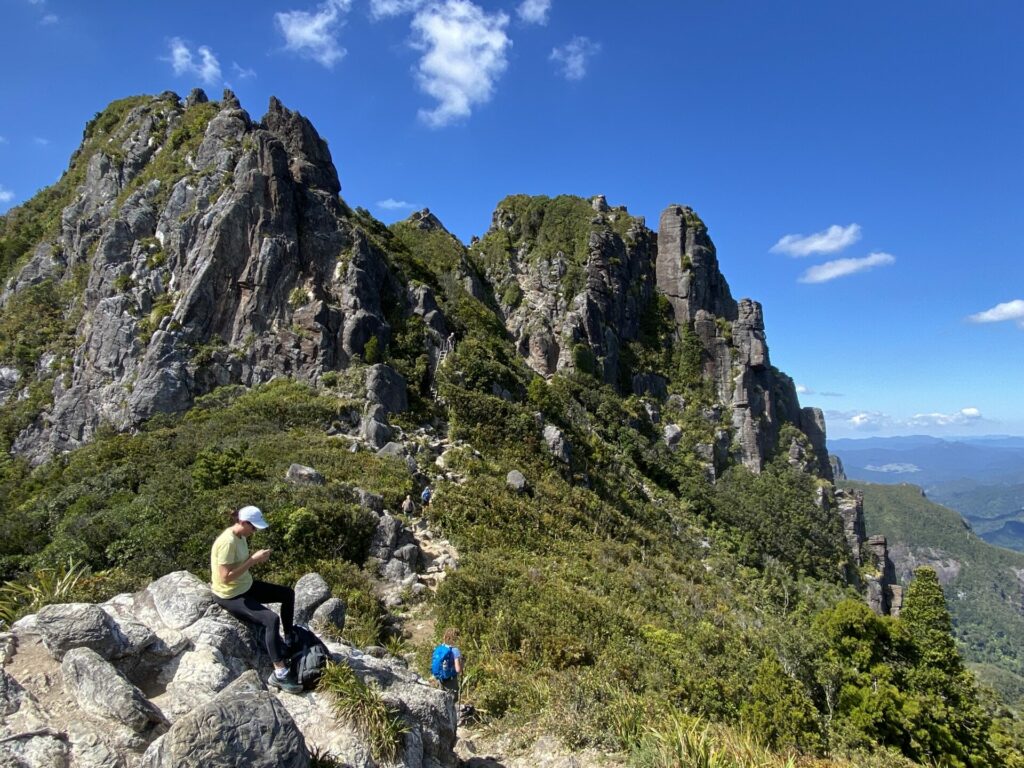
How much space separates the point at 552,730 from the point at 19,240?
6304 centimetres

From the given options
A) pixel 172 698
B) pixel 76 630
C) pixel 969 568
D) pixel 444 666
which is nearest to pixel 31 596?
pixel 76 630

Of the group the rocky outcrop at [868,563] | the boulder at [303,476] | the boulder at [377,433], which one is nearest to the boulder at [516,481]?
the boulder at [377,433]

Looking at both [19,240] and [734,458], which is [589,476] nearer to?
[734,458]

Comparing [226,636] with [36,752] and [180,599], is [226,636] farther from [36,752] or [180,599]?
[36,752]

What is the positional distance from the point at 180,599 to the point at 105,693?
1.77m

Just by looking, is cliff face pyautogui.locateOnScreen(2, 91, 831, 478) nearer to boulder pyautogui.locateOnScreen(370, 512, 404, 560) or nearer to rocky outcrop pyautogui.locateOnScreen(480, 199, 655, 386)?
boulder pyautogui.locateOnScreen(370, 512, 404, 560)

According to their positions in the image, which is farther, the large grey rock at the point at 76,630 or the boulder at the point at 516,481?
the boulder at the point at 516,481

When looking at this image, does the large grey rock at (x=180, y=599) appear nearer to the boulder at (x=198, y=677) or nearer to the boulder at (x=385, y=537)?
the boulder at (x=198, y=677)

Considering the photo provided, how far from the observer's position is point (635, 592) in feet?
58.7

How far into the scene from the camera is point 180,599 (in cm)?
692

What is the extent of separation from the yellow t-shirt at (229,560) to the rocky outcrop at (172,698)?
2.00ft

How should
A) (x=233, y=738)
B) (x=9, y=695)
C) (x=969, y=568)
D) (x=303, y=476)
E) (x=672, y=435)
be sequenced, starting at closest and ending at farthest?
(x=233, y=738) → (x=9, y=695) → (x=303, y=476) → (x=672, y=435) → (x=969, y=568)

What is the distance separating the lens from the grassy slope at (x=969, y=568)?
143125mm

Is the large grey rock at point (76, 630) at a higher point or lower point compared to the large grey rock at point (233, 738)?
higher
